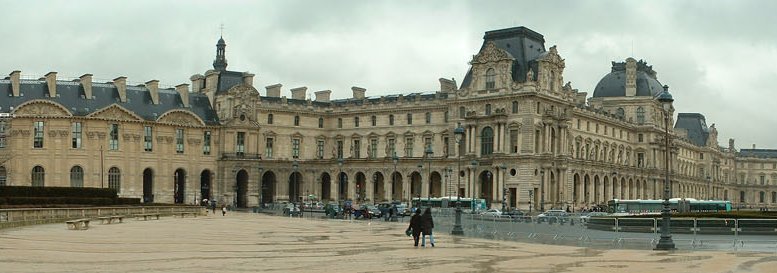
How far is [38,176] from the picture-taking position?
89.6m

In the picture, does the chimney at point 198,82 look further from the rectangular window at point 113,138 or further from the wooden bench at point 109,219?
the wooden bench at point 109,219

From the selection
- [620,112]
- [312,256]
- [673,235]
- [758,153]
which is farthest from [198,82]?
[758,153]

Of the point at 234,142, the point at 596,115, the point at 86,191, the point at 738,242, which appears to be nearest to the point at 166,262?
the point at 738,242

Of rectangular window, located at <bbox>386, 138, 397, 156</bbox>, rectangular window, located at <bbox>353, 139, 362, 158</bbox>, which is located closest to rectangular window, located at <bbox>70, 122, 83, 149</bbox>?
rectangular window, located at <bbox>353, 139, 362, 158</bbox>

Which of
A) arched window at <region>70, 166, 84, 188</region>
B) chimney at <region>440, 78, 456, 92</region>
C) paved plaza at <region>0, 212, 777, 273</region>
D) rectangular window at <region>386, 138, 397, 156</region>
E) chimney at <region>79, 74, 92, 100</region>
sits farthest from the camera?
rectangular window at <region>386, 138, 397, 156</region>

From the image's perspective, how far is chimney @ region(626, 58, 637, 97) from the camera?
12562 centimetres

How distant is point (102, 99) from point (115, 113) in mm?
2146

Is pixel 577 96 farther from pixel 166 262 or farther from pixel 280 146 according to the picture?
pixel 166 262

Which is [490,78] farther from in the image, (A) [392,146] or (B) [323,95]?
(B) [323,95]

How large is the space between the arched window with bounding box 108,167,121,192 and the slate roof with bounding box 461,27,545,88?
1441 inches

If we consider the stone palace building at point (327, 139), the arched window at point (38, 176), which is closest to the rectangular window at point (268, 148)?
the stone palace building at point (327, 139)

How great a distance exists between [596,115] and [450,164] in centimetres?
2308

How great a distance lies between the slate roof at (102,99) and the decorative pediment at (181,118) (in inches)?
26.9

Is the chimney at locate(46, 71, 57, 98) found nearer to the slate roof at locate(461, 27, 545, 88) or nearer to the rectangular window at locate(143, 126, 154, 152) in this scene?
the rectangular window at locate(143, 126, 154, 152)
